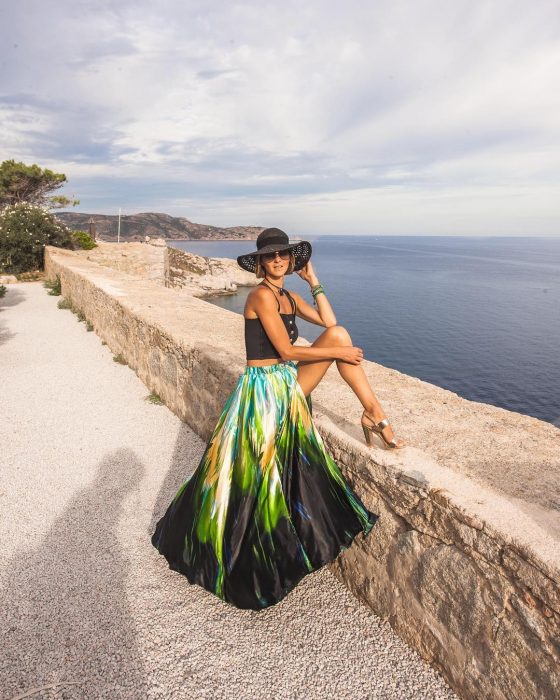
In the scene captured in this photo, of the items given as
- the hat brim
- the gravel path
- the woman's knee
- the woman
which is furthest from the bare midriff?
the gravel path

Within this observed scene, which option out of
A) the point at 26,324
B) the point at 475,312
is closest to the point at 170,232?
the point at 475,312

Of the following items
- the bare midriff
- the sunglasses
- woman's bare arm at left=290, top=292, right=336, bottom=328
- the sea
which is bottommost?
the sea

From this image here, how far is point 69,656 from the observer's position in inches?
102

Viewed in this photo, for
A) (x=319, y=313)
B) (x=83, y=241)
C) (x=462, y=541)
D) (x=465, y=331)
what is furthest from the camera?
(x=465, y=331)

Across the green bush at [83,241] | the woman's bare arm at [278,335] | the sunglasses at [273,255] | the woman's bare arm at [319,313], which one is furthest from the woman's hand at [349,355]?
the green bush at [83,241]

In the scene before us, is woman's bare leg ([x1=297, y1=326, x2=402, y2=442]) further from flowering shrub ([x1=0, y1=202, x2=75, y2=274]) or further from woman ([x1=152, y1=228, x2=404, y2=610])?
flowering shrub ([x1=0, y1=202, x2=75, y2=274])

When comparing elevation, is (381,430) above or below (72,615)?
above

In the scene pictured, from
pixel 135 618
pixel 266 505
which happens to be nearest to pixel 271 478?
pixel 266 505

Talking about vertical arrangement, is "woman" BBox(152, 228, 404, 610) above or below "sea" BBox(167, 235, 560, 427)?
above

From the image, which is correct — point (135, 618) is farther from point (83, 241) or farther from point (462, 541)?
point (83, 241)

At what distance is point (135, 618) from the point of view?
9.34ft

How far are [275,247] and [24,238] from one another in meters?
22.3

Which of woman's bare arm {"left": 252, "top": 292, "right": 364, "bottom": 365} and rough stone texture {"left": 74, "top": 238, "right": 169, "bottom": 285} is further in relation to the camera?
rough stone texture {"left": 74, "top": 238, "right": 169, "bottom": 285}

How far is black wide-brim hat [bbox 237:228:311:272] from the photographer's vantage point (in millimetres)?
2666
